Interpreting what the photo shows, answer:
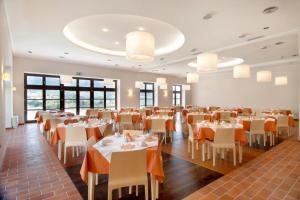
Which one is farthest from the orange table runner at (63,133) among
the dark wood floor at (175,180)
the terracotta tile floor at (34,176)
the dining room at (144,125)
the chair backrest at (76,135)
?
the dark wood floor at (175,180)

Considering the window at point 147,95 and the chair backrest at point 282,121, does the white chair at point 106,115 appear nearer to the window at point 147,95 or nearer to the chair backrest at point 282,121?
the window at point 147,95

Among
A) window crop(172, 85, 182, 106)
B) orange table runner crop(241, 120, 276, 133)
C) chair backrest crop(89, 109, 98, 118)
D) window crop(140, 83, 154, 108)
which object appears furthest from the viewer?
window crop(172, 85, 182, 106)

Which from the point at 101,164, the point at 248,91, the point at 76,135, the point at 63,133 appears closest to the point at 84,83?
the point at 63,133

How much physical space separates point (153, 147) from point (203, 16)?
344 cm

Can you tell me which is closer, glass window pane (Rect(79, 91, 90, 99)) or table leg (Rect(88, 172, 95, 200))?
table leg (Rect(88, 172, 95, 200))

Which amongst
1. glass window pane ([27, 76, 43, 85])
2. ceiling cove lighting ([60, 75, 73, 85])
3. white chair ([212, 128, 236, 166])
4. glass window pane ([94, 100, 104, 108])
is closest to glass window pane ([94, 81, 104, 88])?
glass window pane ([94, 100, 104, 108])

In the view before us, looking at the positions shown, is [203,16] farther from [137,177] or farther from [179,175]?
[137,177]

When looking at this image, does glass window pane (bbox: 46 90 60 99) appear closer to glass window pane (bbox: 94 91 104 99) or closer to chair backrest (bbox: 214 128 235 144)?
glass window pane (bbox: 94 91 104 99)

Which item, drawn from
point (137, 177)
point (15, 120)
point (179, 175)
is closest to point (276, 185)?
point (179, 175)

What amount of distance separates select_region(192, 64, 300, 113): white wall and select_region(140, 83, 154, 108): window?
170 inches

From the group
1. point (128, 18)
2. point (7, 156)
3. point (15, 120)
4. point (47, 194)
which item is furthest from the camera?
point (15, 120)

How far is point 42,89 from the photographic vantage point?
390 inches

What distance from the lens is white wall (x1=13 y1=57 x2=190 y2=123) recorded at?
29.0 ft

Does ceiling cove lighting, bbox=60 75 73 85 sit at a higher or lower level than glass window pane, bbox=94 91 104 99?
higher
